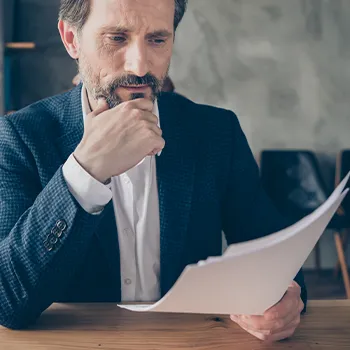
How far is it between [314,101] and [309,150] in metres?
0.39

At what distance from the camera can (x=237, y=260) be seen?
0.62m

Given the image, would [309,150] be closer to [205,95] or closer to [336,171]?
[336,171]

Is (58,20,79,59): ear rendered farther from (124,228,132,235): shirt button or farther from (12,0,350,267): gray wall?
(12,0,350,267): gray wall

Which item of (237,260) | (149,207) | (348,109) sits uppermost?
(237,260)

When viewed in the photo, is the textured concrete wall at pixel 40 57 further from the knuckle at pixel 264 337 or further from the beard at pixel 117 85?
the knuckle at pixel 264 337

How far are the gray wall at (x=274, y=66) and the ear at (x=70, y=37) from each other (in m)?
A: 2.88

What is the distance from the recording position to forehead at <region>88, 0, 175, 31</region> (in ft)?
3.35

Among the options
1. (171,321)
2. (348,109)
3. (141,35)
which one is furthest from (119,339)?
(348,109)

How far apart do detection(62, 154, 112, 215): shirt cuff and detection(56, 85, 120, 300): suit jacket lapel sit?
187mm

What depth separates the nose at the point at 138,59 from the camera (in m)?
1.02

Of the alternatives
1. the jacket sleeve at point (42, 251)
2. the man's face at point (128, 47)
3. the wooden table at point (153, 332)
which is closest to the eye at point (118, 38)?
the man's face at point (128, 47)

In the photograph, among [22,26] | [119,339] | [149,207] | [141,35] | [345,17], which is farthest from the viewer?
[345,17]

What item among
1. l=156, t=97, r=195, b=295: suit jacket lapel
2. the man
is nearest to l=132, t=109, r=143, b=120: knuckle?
the man

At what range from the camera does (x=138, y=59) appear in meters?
1.02
